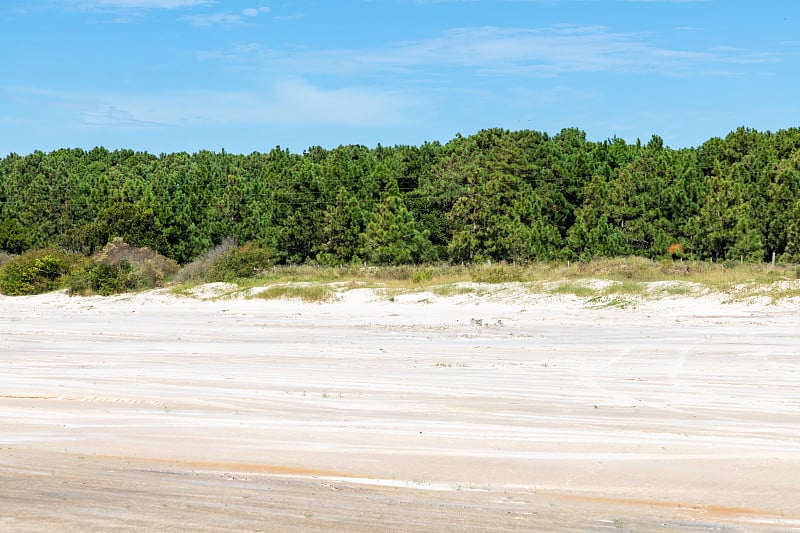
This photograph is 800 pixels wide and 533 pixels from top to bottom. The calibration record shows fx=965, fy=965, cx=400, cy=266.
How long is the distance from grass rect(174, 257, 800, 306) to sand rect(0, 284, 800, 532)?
6.86 m

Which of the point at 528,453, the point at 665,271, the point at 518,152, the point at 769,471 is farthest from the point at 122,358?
the point at 518,152

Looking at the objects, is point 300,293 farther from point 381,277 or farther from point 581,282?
point 581,282

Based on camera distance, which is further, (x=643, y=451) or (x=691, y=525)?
(x=643, y=451)

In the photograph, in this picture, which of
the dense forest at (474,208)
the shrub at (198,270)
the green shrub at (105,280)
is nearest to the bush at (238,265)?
the shrub at (198,270)

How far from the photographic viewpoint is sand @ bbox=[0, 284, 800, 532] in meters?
6.93

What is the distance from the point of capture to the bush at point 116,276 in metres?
38.2

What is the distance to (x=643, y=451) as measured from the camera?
28.6ft

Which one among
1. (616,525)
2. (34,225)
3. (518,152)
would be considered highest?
(518,152)

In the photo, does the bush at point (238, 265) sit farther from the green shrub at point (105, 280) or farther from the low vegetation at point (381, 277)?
the green shrub at point (105, 280)

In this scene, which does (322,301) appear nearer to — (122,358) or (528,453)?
(122,358)

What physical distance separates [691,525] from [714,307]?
20.2 meters

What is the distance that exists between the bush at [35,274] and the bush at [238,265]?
21.8ft

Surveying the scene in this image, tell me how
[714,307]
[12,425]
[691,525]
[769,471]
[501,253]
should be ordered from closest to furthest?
1. [691,525]
2. [769,471]
3. [12,425]
4. [714,307]
5. [501,253]

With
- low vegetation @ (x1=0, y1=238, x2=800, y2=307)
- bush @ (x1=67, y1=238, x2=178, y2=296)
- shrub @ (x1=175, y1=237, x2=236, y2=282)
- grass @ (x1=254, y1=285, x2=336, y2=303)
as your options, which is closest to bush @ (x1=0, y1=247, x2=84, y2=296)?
low vegetation @ (x1=0, y1=238, x2=800, y2=307)
